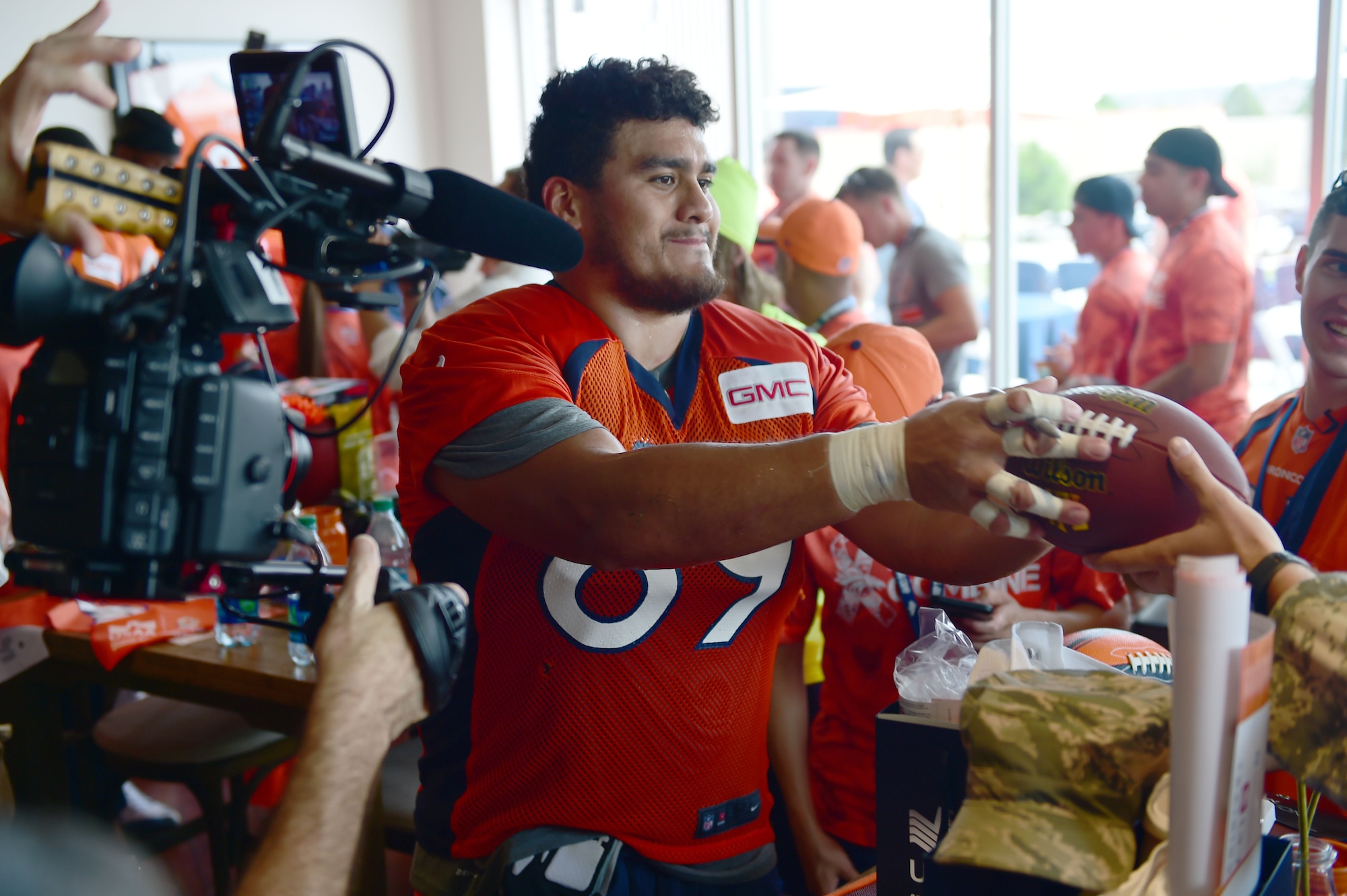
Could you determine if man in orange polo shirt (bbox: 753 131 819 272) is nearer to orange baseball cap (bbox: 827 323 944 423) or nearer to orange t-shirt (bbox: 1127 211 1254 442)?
orange t-shirt (bbox: 1127 211 1254 442)

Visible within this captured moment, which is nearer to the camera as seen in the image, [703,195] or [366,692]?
[366,692]

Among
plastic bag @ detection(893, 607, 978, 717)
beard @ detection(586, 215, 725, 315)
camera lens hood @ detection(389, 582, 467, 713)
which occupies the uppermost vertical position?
beard @ detection(586, 215, 725, 315)

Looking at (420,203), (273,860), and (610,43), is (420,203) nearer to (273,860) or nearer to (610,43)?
(273,860)

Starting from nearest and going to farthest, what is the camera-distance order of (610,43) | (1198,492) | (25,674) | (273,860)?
(273,860) → (1198,492) → (25,674) → (610,43)

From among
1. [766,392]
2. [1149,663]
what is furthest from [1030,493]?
[766,392]

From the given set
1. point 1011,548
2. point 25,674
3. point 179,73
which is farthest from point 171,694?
point 179,73

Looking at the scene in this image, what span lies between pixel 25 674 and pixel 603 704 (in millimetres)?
1815

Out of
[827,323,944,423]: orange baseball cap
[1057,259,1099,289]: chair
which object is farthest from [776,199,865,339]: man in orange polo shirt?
[1057,259,1099,289]: chair

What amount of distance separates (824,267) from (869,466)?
74.8 inches

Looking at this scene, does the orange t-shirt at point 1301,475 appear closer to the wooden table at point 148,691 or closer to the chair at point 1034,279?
the wooden table at point 148,691

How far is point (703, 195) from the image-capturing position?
1585 millimetres

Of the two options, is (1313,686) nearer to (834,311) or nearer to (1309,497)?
(1309,497)

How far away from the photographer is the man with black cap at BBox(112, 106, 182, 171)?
3705 mm

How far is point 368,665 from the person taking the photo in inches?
37.0
